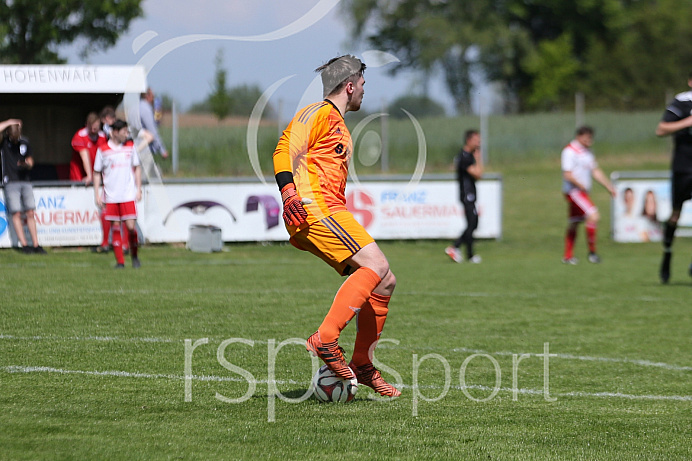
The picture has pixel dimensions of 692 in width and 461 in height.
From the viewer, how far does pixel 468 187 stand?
1570 cm

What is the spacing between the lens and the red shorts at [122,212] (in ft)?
41.2

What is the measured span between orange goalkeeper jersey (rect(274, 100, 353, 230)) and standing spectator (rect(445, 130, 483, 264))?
1039 cm

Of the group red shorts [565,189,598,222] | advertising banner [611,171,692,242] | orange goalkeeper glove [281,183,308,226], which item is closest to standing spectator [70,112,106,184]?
red shorts [565,189,598,222]

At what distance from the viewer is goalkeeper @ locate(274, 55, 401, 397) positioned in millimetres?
5141

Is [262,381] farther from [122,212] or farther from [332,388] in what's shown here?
[122,212]

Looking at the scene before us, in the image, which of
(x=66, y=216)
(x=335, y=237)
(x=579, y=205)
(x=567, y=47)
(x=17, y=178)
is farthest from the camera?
(x=567, y=47)

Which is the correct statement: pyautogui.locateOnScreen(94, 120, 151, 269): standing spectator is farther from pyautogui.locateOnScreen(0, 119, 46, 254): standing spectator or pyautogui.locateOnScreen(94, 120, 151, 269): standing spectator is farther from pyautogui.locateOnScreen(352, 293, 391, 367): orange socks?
pyautogui.locateOnScreen(352, 293, 391, 367): orange socks

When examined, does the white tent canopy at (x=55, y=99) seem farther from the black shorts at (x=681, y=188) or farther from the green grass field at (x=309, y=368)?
the black shorts at (x=681, y=188)

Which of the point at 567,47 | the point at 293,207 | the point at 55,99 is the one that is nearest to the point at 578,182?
the point at 55,99

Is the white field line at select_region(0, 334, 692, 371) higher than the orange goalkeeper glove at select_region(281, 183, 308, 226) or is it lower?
lower

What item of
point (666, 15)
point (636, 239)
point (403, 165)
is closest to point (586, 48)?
point (666, 15)

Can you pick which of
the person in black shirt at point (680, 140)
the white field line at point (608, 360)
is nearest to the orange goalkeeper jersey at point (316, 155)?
the white field line at point (608, 360)

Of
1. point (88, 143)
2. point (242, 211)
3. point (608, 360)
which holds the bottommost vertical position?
point (608, 360)

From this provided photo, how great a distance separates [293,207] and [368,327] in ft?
2.98
